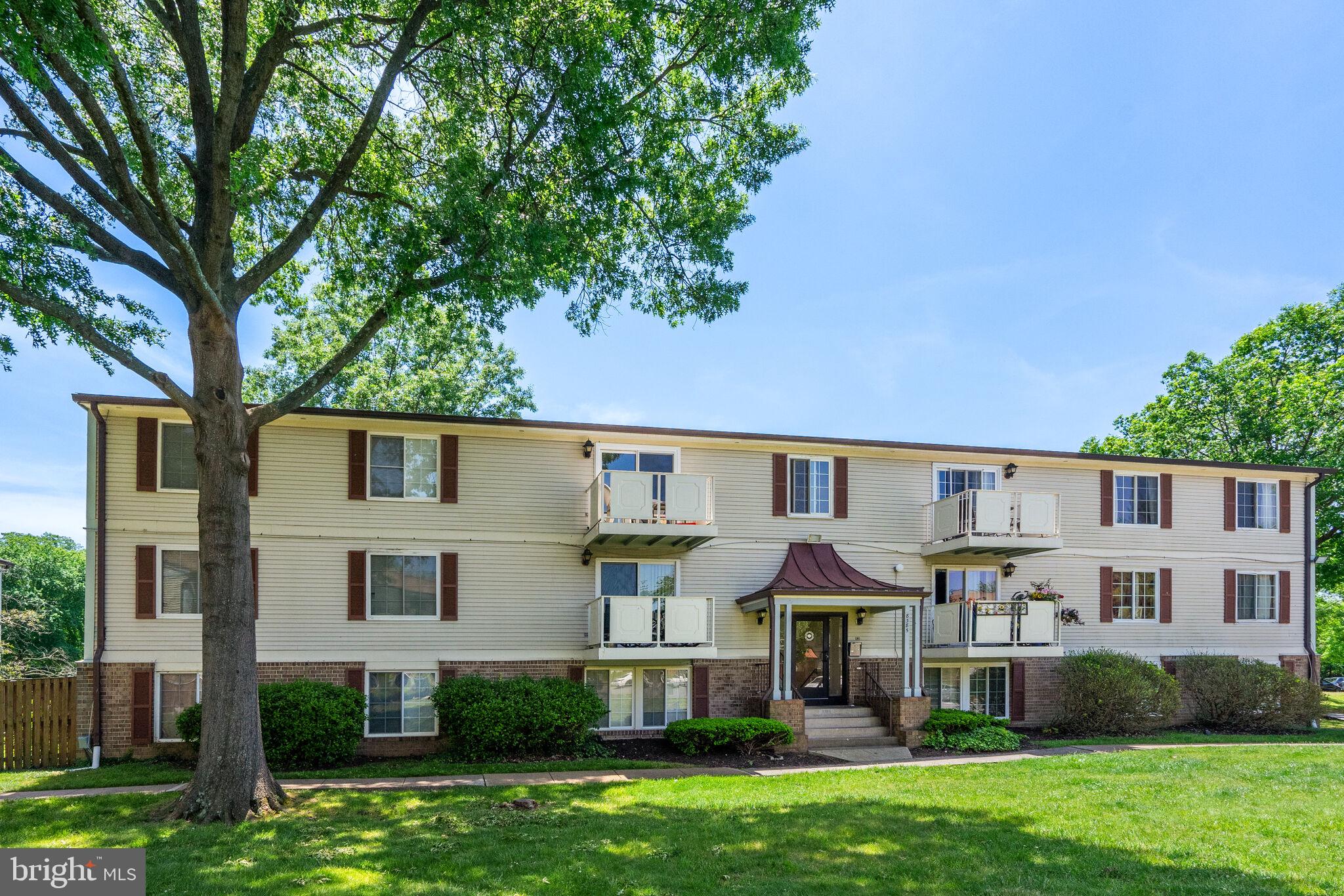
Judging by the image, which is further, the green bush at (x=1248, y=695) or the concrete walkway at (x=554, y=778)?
the green bush at (x=1248, y=695)

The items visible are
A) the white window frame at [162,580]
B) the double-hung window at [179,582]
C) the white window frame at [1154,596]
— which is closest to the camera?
the white window frame at [162,580]

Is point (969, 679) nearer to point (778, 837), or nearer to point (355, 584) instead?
point (778, 837)

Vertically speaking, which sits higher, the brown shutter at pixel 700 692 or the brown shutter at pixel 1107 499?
the brown shutter at pixel 1107 499

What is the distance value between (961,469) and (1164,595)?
5640mm

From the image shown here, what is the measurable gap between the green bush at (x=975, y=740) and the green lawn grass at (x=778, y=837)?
3358mm

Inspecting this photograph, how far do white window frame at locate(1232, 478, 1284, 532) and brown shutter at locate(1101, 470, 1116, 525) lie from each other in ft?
10.2

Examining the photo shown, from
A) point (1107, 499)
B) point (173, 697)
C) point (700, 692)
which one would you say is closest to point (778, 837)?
point (700, 692)

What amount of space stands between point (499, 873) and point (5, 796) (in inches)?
322

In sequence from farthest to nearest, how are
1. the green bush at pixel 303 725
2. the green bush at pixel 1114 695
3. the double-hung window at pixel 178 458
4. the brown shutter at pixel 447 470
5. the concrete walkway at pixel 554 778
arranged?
1. the green bush at pixel 1114 695
2. the brown shutter at pixel 447 470
3. the double-hung window at pixel 178 458
4. the green bush at pixel 303 725
5. the concrete walkway at pixel 554 778

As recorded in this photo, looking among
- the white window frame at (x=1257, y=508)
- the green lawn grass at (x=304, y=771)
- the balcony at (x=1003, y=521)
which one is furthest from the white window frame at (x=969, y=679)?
the green lawn grass at (x=304, y=771)

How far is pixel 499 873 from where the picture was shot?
275 inches

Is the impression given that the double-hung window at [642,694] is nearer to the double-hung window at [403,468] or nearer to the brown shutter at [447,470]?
the brown shutter at [447,470]

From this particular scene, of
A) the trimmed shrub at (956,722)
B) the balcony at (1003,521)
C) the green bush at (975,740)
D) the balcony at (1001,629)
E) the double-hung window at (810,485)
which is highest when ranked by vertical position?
the double-hung window at (810,485)

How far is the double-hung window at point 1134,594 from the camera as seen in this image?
1831 centimetres
